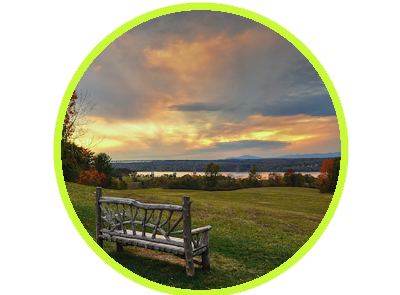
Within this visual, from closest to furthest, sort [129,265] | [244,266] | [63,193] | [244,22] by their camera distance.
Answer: [63,193], [129,265], [244,266], [244,22]

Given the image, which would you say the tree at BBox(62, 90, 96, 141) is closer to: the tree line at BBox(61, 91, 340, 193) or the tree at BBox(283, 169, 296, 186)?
the tree line at BBox(61, 91, 340, 193)

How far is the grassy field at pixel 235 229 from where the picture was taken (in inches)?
153

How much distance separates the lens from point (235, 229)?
600cm

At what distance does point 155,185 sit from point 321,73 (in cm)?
452

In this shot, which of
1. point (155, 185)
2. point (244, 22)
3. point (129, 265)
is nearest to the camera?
point (129, 265)

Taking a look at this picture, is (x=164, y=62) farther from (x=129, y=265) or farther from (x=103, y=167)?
(x=129, y=265)

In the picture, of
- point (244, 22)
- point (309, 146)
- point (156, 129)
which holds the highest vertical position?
point (244, 22)

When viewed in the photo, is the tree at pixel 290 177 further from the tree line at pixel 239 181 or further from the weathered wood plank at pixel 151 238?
the weathered wood plank at pixel 151 238

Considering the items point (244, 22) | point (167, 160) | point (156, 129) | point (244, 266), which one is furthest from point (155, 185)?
point (244, 22)

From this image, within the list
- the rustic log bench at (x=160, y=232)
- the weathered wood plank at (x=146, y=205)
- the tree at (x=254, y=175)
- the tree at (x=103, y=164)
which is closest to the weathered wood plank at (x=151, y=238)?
the rustic log bench at (x=160, y=232)

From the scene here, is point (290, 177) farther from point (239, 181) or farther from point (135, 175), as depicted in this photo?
point (135, 175)

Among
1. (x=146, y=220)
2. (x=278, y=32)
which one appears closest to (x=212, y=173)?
(x=146, y=220)

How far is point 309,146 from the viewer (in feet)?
17.4

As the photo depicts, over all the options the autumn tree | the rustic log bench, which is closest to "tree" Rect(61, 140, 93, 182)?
the rustic log bench
